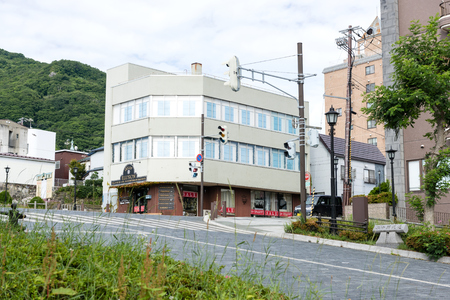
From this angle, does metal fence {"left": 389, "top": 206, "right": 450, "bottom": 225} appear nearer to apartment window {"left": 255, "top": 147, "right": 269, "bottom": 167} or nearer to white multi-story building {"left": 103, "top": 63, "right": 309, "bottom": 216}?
white multi-story building {"left": 103, "top": 63, "right": 309, "bottom": 216}

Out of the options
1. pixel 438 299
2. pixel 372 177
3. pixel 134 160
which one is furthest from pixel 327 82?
pixel 438 299

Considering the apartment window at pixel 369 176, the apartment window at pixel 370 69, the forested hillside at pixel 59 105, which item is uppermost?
the apartment window at pixel 370 69

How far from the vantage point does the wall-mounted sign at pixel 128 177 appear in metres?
45.0

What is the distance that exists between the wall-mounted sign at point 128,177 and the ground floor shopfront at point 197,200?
47 cm

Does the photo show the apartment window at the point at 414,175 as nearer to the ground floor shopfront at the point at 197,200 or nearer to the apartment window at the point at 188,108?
the ground floor shopfront at the point at 197,200

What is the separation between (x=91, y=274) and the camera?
206 inches

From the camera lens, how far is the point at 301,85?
22.1 meters

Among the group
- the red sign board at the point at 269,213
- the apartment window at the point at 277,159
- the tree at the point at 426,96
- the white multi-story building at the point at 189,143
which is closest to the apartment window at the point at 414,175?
the tree at the point at 426,96

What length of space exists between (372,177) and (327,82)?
27.7 metres

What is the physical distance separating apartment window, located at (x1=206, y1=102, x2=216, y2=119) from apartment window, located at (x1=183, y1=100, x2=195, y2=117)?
4.29ft

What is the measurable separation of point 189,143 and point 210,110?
3678 mm

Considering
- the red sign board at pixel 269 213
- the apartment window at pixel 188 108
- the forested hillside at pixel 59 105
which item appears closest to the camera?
the apartment window at pixel 188 108

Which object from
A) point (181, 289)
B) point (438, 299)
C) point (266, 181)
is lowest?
point (438, 299)

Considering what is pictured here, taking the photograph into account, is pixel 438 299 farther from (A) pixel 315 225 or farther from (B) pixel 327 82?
(B) pixel 327 82
